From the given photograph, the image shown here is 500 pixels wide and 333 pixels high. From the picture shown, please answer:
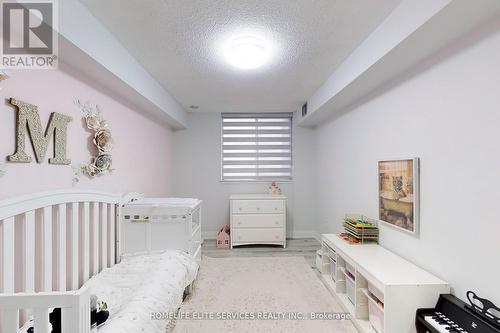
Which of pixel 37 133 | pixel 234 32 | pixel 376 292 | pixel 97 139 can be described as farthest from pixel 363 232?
pixel 37 133

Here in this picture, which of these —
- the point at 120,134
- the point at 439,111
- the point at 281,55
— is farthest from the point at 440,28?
the point at 120,134

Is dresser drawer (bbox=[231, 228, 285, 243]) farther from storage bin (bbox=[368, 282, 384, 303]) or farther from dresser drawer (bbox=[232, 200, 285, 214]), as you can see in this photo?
storage bin (bbox=[368, 282, 384, 303])

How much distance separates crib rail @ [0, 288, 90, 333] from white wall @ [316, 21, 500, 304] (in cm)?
202

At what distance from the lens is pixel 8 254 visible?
142 centimetres

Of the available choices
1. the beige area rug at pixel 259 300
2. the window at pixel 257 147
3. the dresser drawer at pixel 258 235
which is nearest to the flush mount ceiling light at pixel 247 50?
the beige area rug at pixel 259 300

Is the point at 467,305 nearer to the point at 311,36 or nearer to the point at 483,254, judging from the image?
the point at 483,254

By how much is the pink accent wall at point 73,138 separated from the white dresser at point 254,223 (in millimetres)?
1384

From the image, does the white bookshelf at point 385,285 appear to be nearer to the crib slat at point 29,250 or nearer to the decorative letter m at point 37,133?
the crib slat at point 29,250

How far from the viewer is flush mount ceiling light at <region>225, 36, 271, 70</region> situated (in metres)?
2.11

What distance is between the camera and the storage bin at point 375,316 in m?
1.85

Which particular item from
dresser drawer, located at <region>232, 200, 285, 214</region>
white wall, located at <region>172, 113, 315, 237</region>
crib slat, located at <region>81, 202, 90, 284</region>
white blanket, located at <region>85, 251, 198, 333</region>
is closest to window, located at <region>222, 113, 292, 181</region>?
white wall, located at <region>172, 113, 315, 237</region>

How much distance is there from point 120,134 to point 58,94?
0.93 metres

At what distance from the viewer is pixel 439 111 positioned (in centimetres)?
181

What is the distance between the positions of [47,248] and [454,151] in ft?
8.85
